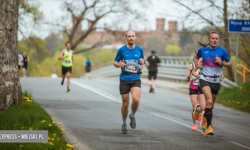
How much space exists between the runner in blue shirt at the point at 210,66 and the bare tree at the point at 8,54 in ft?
12.6

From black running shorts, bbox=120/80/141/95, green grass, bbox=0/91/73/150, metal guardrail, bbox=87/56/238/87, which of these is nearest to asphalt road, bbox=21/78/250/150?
green grass, bbox=0/91/73/150

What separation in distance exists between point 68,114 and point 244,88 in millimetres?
8912

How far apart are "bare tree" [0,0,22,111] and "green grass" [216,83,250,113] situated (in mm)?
7791

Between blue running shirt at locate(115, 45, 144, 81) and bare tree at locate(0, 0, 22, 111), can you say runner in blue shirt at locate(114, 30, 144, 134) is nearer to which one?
blue running shirt at locate(115, 45, 144, 81)

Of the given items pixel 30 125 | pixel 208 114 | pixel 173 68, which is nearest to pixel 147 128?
pixel 208 114

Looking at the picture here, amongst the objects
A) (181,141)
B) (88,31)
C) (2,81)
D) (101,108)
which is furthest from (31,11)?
(181,141)

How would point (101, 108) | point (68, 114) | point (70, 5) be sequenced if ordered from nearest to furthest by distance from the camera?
point (68, 114) < point (101, 108) < point (70, 5)

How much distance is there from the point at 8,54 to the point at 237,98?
9587 mm

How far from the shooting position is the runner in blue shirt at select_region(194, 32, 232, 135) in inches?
333

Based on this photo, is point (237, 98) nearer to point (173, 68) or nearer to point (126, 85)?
point (126, 85)

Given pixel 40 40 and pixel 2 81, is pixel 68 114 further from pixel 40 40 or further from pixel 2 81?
pixel 40 40

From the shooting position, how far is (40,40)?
41844 millimetres

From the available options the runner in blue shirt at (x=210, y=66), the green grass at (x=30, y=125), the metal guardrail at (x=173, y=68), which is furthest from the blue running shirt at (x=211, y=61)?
the metal guardrail at (x=173, y=68)

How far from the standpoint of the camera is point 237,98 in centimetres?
1652
